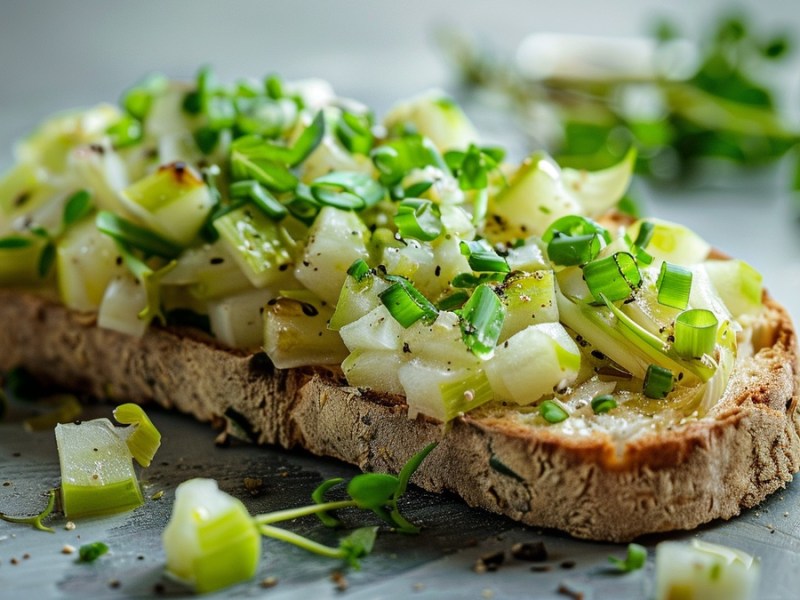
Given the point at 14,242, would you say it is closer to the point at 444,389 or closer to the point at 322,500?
the point at 322,500

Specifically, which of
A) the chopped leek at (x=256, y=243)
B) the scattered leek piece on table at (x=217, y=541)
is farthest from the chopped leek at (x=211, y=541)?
the chopped leek at (x=256, y=243)

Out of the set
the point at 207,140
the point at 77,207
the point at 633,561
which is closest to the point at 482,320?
the point at 633,561

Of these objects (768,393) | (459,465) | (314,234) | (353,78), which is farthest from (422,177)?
(353,78)

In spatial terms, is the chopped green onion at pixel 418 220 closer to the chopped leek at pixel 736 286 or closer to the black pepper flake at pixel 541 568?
the chopped leek at pixel 736 286

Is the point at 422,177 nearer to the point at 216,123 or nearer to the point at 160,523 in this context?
the point at 216,123

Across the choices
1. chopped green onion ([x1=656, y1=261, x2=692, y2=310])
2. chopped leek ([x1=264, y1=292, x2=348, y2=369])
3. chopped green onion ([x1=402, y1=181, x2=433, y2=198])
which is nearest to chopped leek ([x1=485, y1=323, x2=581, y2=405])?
chopped green onion ([x1=656, y1=261, x2=692, y2=310])

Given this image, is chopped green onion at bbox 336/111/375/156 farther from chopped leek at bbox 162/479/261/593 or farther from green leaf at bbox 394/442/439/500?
chopped leek at bbox 162/479/261/593
